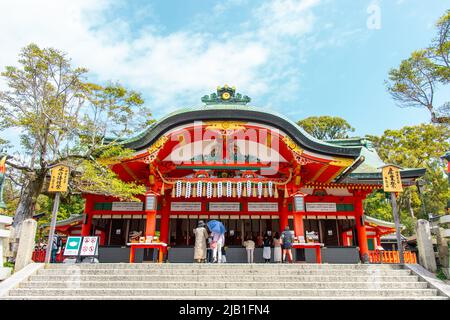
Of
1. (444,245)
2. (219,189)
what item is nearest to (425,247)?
(444,245)

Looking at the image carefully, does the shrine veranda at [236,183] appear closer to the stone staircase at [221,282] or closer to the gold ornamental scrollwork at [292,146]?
the gold ornamental scrollwork at [292,146]

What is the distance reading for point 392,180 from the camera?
11047 mm

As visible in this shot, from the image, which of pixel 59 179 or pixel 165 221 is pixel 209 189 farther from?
pixel 59 179

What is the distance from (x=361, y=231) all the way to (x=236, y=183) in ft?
22.5

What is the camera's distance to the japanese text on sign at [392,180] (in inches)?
430

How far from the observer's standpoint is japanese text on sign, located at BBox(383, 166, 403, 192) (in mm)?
10931

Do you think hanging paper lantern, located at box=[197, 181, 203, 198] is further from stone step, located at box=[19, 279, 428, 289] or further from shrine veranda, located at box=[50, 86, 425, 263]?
stone step, located at box=[19, 279, 428, 289]

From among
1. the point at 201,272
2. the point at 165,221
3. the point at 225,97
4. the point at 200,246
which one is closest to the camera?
the point at 201,272

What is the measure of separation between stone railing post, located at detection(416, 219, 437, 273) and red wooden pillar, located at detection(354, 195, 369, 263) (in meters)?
5.72

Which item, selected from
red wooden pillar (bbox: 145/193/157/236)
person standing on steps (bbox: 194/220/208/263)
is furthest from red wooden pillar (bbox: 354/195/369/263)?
red wooden pillar (bbox: 145/193/157/236)

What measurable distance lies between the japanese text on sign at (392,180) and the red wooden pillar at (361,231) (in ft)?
16.8

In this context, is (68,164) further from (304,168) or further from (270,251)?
(304,168)
